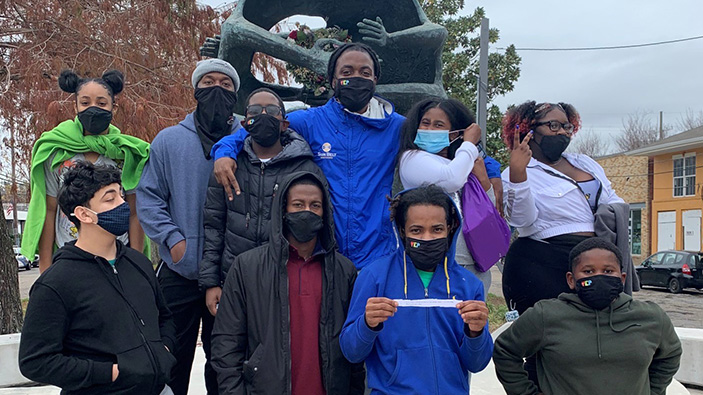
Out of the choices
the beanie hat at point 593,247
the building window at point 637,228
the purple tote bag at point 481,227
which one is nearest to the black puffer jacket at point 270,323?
the purple tote bag at point 481,227

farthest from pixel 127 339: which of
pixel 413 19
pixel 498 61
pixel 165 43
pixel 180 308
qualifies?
pixel 498 61

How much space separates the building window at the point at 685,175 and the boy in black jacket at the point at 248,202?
26.9m

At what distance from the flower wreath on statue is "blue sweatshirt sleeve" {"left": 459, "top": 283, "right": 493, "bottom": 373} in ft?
8.86

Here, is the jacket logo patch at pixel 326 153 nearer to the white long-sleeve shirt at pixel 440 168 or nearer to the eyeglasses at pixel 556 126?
the white long-sleeve shirt at pixel 440 168

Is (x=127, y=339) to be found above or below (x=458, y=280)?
below

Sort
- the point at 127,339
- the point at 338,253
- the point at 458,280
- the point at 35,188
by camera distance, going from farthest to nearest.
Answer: the point at 35,188 < the point at 338,253 < the point at 458,280 < the point at 127,339

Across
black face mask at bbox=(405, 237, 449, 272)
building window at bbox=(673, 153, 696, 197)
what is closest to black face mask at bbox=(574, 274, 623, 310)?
black face mask at bbox=(405, 237, 449, 272)

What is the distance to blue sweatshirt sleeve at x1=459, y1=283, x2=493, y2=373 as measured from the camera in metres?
2.44

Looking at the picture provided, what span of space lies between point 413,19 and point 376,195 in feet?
7.53

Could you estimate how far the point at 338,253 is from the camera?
2795 millimetres

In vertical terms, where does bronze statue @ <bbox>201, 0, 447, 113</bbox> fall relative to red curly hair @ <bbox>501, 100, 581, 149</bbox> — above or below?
above

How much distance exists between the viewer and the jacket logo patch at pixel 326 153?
3051 mm

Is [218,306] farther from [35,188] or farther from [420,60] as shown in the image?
[420,60]

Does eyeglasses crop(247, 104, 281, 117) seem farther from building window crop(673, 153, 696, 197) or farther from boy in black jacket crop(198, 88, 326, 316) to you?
building window crop(673, 153, 696, 197)
